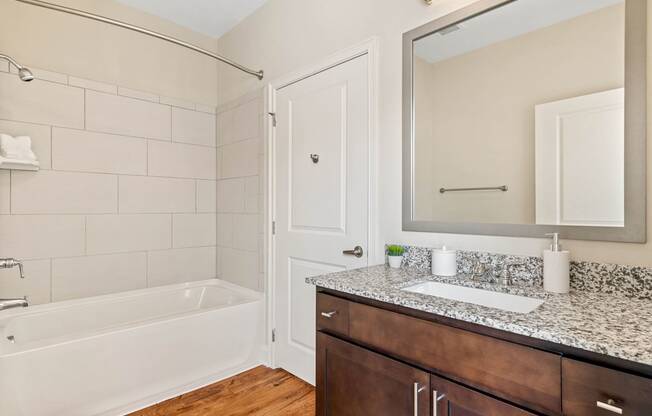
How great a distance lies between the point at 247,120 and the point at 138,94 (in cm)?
86

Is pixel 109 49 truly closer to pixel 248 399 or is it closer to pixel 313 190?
pixel 313 190

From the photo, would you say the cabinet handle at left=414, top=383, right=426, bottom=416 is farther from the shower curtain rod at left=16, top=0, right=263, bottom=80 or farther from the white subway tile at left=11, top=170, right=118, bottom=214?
the white subway tile at left=11, top=170, right=118, bottom=214

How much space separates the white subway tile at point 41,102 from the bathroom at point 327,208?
1cm

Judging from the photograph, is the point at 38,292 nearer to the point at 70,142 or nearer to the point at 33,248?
the point at 33,248

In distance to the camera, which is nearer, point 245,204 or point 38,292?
point 38,292

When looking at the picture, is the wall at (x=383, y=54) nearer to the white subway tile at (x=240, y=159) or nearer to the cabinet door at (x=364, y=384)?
the white subway tile at (x=240, y=159)

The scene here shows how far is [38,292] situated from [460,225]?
8.62ft

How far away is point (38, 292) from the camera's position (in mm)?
2309

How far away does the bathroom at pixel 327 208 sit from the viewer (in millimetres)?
1079

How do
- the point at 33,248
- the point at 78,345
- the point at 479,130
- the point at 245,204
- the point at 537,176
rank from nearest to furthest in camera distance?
the point at 537,176 < the point at 479,130 < the point at 78,345 < the point at 33,248 < the point at 245,204

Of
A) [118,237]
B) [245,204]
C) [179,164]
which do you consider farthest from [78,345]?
[179,164]

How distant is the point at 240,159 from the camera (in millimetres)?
2861

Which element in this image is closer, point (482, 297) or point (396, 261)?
point (482, 297)

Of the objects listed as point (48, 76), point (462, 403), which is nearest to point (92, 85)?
point (48, 76)
